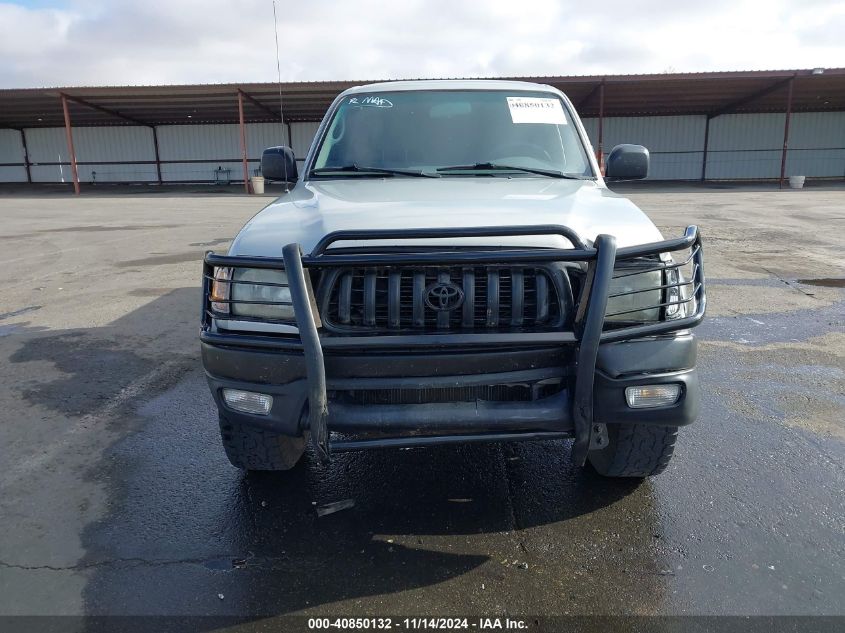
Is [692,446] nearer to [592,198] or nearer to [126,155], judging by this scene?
[592,198]

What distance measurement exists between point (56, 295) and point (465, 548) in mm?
6501

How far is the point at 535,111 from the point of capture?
12.6 feet

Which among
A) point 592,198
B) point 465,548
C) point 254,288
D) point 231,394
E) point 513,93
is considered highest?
point 513,93

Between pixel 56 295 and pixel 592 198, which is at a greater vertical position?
pixel 592 198

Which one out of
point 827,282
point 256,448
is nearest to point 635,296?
point 256,448

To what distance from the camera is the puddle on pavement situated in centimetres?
734

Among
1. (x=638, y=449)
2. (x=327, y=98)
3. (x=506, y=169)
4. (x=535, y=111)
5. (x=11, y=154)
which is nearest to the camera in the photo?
(x=638, y=449)

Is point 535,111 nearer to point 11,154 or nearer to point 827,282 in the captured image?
point 827,282

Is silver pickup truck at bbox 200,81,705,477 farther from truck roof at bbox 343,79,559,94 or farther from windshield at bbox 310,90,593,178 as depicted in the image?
truck roof at bbox 343,79,559,94

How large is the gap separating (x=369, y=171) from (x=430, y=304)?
60.6 inches

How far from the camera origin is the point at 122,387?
14.3ft

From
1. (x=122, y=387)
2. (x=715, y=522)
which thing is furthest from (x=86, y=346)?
(x=715, y=522)

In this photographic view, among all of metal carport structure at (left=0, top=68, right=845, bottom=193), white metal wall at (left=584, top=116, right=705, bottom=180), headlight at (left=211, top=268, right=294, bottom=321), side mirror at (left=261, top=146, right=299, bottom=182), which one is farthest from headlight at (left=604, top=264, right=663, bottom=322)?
white metal wall at (left=584, top=116, right=705, bottom=180)

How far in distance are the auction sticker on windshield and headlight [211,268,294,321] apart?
80.1 inches
